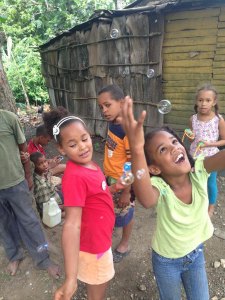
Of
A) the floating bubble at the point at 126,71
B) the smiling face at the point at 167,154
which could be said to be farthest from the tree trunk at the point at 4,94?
the floating bubble at the point at 126,71

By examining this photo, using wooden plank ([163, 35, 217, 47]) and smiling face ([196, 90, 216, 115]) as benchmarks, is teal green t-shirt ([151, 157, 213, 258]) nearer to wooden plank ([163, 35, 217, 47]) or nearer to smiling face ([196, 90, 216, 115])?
smiling face ([196, 90, 216, 115])

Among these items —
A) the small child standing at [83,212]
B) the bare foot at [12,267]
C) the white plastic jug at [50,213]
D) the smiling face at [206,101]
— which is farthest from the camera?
the white plastic jug at [50,213]

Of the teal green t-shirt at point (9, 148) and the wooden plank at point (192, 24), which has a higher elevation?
the wooden plank at point (192, 24)

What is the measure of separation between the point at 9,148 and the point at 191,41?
413 cm

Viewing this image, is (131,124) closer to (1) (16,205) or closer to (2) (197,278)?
(2) (197,278)

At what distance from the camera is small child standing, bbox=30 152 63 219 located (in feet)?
11.7

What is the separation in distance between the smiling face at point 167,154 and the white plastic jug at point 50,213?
7.57ft

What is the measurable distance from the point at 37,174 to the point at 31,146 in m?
0.41

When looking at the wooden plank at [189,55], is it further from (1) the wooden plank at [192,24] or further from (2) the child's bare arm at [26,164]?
(2) the child's bare arm at [26,164]

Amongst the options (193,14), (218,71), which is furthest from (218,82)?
(193,14)

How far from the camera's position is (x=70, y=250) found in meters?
1.45

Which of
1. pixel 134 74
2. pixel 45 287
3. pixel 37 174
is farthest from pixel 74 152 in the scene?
pixel 134 74

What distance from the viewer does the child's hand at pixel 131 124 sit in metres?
1.21

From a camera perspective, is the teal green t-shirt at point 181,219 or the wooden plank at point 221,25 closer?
the teal green t-shirt at point 181,219
